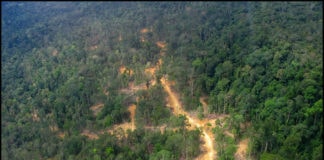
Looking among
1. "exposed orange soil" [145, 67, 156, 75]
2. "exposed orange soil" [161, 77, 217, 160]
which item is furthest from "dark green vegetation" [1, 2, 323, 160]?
"exposed orange soil" [161, 77, 217, 160]

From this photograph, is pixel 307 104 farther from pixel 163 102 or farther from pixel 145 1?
pixel 145 1

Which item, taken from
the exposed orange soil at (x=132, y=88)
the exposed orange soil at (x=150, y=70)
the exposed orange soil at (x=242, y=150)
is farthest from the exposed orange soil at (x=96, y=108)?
the exposed orange soil at (x=242, y=150)

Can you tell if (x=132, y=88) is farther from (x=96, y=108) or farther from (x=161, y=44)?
(x=161, y=44)

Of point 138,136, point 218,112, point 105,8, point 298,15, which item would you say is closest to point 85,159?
point 138,136

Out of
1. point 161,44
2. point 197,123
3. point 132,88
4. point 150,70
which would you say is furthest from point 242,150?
point 161,44

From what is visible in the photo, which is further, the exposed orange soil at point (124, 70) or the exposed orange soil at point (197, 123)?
the exposed orange soil at point (124, 70)

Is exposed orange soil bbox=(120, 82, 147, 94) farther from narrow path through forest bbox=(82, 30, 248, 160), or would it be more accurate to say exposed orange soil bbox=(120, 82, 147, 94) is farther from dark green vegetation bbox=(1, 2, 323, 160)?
dark green vegetation bbox=(1, 2, 323, 160)

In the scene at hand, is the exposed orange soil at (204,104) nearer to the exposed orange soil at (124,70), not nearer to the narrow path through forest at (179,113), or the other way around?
the narrow path through forest at (179,113)
